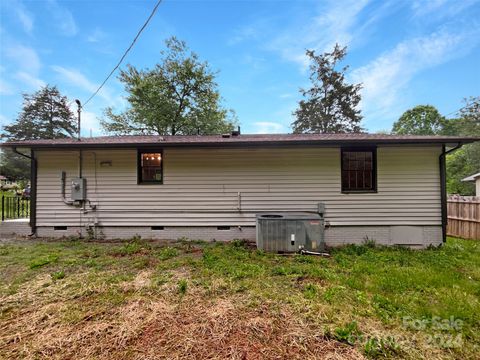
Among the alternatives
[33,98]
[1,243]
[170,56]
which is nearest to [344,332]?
[1,243]

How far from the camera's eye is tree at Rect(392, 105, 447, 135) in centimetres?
3716

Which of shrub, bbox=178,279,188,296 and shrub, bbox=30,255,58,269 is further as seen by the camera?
shrub, bbox=30,255,58,269

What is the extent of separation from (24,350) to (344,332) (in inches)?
120

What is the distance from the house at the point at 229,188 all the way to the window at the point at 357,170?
3cm

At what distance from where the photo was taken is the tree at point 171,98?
54.5ft

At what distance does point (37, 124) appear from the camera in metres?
27.3

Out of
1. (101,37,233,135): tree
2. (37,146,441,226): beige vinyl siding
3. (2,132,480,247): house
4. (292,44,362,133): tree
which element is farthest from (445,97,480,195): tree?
(101,37,233,135): tree

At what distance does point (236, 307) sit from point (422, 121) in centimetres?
4876

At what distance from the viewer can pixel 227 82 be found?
17.9 meters

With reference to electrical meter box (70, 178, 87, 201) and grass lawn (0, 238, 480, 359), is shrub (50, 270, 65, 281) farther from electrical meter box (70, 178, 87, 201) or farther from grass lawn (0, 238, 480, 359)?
electrical meter box (70, 178, 87, 201)

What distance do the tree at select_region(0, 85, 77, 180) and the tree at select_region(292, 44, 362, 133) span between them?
29.2 metres

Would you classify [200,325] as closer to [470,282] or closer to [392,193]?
[470,282]

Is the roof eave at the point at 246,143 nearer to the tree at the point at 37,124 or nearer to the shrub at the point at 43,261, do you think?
the shrub at the point at 43,261

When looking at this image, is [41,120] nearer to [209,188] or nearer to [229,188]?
[209,188]
